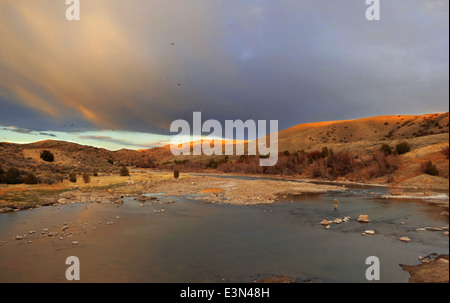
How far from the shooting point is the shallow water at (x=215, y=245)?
9250 mm

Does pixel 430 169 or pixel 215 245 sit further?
pixel 430 169

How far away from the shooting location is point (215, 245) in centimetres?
1240

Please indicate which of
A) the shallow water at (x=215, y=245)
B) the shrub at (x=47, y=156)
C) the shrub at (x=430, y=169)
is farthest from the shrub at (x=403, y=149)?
the shrub at (x=47, y=156)

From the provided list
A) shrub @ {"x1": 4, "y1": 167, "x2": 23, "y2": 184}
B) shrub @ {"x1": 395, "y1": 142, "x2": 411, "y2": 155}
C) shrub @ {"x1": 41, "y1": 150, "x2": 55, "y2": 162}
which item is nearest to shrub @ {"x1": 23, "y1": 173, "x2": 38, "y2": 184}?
shrub @ {"x1": 4, "y1": 167, "x2": 23, "y2": 184}

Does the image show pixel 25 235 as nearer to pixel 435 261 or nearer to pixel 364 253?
pixel 364 253

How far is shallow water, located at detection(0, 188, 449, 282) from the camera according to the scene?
9.25 m

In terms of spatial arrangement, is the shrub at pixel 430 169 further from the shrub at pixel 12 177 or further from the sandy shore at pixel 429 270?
the shrub at pixel 12 177

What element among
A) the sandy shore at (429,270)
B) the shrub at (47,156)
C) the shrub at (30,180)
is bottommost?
the sandy shore at (429,270)

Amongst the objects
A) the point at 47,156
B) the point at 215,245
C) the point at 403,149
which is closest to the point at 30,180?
the point at 215,245

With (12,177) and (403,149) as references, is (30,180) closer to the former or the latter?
(12,177)

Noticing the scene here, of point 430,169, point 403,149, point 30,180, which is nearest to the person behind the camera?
point 30,180

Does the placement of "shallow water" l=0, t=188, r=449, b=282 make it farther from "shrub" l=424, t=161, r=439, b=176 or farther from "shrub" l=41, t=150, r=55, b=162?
"shrub" l=41, t=150, r=55, b=162

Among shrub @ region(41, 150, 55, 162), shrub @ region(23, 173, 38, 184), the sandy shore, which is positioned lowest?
the sandy shore
